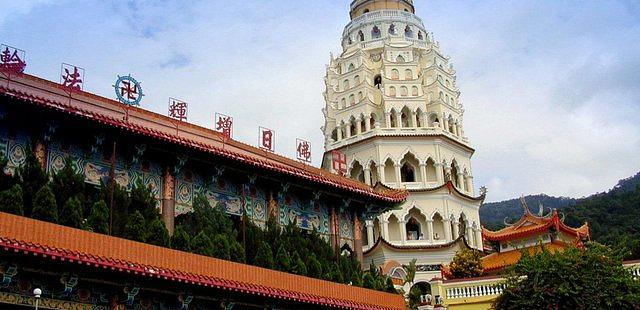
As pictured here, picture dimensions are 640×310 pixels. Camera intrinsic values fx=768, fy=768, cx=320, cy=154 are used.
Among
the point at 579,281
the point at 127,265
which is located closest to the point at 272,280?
the point at 127,265

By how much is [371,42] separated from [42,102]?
35.6m

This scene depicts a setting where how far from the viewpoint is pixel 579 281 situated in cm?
2147

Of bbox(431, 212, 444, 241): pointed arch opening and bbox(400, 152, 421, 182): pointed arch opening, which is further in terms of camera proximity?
bbox(400, 152, 421, 182): pointed arch opening

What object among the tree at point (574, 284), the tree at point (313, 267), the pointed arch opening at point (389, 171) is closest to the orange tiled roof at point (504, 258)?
the pointed arch opening at point (389, 171)

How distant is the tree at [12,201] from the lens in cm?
1547

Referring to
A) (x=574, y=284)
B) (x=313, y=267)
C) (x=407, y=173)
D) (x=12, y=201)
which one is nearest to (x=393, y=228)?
(x=407, y=173)

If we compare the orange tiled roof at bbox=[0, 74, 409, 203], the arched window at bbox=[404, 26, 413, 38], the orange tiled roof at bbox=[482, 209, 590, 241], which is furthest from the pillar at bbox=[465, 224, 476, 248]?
the orange tiled roof at bbox=[0, 74, 409, 203]

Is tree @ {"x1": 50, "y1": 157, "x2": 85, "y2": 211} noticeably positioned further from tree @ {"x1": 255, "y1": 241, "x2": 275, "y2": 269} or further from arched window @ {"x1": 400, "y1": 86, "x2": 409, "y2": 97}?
arched window @ {"x1": 400, "y1": 86, "x2": 409, "y2": 97}

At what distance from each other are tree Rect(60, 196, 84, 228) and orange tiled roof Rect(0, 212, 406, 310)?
720 millimetres

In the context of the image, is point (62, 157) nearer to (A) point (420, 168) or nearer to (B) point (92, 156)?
(B) point (92, 156)

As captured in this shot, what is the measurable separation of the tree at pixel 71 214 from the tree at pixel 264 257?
5206 millimetres

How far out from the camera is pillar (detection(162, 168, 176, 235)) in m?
20.1

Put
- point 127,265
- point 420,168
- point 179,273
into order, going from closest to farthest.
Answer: point 127,265, point 179,273, point 420,168

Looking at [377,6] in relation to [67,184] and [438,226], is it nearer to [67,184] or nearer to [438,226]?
[438,226]
